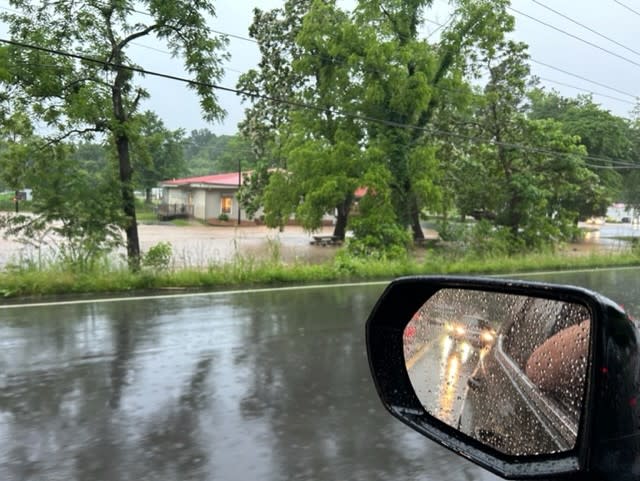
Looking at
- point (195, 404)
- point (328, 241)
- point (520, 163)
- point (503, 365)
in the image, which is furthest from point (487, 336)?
point (328, 241)

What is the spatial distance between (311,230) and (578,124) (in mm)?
17864

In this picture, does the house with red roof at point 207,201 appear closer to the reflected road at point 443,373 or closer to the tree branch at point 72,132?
the tree branch at point 72,132

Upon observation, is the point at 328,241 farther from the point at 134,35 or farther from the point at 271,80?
the point at 134,35

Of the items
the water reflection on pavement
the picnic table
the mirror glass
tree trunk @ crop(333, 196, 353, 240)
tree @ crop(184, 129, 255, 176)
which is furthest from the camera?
tree @ crop(184, 129, 255, 176)

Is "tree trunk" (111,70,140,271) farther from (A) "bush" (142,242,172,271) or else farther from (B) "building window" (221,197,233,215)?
(B) "building window" (221,197,233,215)

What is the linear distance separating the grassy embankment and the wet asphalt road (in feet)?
5.88

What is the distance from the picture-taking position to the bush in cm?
1227

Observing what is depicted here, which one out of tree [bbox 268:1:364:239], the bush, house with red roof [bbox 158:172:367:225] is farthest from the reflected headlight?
house with red roof [bbox 158:172:367:225]

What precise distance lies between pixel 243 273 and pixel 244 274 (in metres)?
0.04

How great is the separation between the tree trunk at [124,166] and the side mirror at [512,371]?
443 inches

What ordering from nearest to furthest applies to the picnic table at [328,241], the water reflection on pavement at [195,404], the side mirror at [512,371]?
the side mirror at [512,371], the water reflection on pavement at [195,404], the picnic table at [328,241]

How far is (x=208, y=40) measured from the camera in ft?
40.2

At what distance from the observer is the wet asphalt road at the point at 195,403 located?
3430 mm

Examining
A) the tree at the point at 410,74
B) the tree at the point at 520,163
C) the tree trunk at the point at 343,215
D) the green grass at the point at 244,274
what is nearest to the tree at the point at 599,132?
the tree at the point at 520,163
